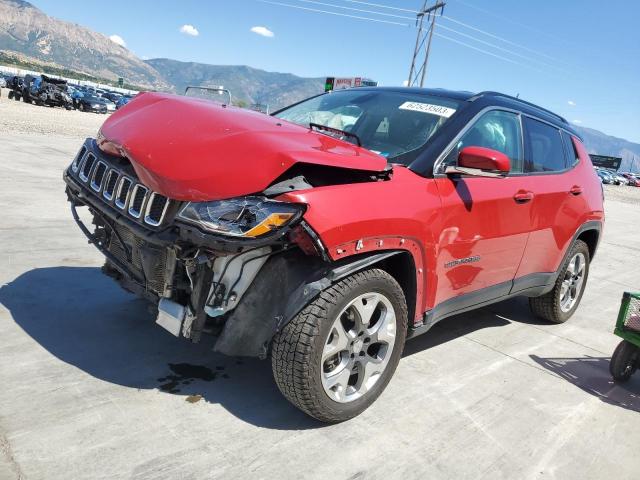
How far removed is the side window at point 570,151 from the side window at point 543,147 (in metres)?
0.11

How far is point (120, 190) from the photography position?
2652mm

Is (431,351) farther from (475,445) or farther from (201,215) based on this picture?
(201,215)

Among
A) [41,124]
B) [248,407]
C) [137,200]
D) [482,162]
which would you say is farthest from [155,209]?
[41,124]

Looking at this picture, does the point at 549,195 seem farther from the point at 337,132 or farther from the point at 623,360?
the point at 337,132

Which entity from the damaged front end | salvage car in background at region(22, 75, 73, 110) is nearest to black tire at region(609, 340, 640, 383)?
the damaged front end

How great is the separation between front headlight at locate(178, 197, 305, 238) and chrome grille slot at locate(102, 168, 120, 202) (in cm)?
66

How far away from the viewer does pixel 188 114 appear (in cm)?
280

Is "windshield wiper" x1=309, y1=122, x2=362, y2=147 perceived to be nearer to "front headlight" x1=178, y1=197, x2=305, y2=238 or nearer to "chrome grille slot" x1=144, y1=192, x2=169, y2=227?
"front headlight" x1=178, y1=197, x2=305, y2=238

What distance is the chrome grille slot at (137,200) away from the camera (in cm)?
250

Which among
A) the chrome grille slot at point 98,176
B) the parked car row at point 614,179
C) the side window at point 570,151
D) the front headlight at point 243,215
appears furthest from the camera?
the parked car row at point 614,179

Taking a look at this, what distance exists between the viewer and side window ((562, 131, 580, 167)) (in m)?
4.65

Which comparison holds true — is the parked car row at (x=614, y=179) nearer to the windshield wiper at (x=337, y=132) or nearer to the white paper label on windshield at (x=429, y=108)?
the white paper label on windshield at (x=429, y=108)

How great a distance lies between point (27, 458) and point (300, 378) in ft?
3.82

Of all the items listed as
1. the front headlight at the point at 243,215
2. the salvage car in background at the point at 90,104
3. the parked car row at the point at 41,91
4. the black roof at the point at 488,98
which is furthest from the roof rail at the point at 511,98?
the salvage car in background at the point at 90,104
